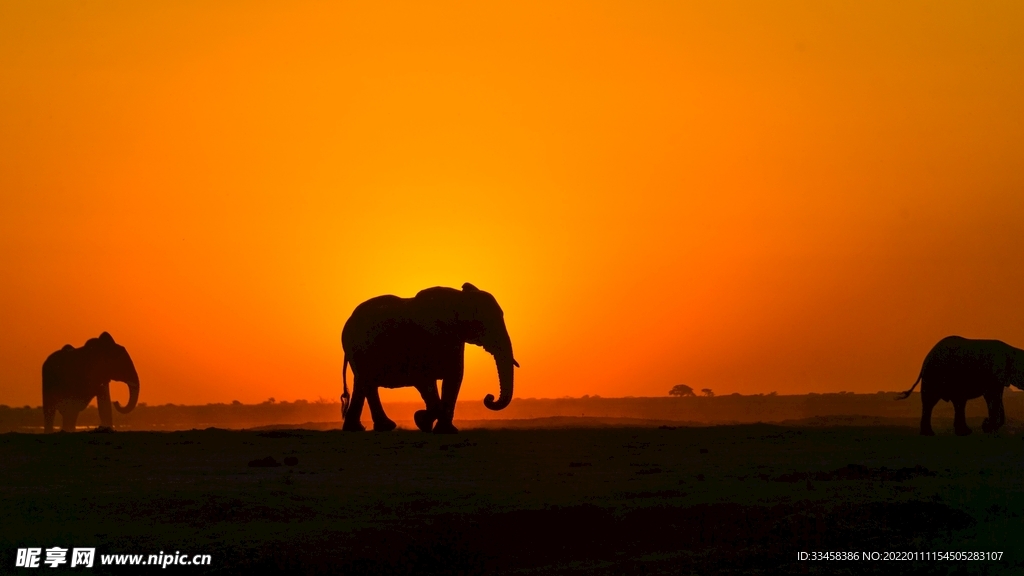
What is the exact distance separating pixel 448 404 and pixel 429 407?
474mm

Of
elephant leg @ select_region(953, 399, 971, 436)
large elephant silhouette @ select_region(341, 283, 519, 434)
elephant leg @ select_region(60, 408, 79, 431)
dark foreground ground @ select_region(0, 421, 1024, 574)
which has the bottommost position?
dark foreground ground @ select_region(0, 421, 1024, 574)

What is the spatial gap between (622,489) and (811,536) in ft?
9.26

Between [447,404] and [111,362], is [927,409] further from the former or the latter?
[111,362]

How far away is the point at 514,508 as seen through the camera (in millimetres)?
14047

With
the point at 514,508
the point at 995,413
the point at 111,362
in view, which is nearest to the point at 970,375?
the point at 995,413

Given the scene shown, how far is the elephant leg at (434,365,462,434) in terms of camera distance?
27.4 meters

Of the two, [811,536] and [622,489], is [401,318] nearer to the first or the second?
[622,489]

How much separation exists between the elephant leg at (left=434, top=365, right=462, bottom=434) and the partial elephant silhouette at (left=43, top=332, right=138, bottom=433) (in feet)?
52.0

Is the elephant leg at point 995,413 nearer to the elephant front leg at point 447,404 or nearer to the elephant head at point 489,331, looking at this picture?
the elephant head at point 489,331

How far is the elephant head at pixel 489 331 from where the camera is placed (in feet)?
92.1

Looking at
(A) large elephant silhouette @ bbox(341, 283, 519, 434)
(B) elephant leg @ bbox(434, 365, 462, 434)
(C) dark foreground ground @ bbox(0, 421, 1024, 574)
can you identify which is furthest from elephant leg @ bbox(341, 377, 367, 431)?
(C) dark foreground ground @ bbox(0, 421, 1024, 574)

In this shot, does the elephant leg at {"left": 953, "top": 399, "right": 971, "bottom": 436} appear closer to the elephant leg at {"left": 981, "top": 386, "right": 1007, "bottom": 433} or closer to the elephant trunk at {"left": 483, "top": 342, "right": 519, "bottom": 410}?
the elephant leg at {"left": 981, "top": 386, "right": 1007, "bottom": 433}

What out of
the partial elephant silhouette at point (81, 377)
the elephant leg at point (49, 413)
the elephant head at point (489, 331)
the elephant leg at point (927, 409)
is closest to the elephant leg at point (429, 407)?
the elephant head at point (489, 331)

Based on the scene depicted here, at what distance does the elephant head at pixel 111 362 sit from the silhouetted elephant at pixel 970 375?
924 inches
